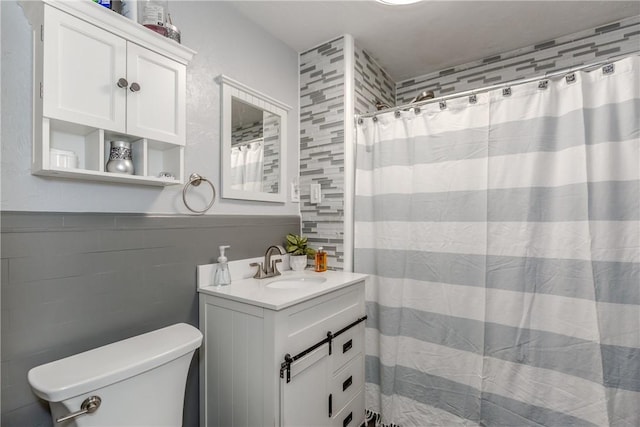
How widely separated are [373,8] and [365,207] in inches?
45.3

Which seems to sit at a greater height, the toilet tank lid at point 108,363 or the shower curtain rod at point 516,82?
the shower curtain rod at point 516,82

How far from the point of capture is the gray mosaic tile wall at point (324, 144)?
191cm

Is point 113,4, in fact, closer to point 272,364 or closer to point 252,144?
point 252,144

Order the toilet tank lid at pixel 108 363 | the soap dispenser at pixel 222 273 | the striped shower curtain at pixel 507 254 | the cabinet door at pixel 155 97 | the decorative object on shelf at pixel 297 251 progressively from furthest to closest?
the decorative object on shelf at pixel 297 251, the soap dispenser at pixel 222 273, the striped shower curtain at pixel 507 254, the cabinet door at pixel 155 97, the toilet tank lid at pixel 108 363

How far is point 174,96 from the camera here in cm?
118

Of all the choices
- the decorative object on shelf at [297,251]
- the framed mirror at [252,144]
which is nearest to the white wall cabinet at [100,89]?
the framed mirror at [252,144]

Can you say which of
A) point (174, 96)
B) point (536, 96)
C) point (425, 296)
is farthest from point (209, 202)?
point (536, 96)

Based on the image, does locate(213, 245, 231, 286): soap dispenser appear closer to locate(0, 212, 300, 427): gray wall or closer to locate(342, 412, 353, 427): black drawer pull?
locate(0, 212, 300, 427): gray wall

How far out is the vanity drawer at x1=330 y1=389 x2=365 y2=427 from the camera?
1.51 m

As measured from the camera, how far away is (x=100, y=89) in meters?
0.98

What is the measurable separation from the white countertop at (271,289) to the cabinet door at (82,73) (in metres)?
0.76

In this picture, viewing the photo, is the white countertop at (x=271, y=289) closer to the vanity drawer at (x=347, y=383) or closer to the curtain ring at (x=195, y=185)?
the curtain ring at (x=195, y=185)

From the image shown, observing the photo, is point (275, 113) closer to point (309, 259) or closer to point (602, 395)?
point (309, 259)

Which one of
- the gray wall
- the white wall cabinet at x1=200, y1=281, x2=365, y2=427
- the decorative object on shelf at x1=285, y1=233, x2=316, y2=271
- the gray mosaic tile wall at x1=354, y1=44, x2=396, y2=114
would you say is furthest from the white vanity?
the gray mosaic tile wall at x1=354, y1=44, x2=396, y2=114
